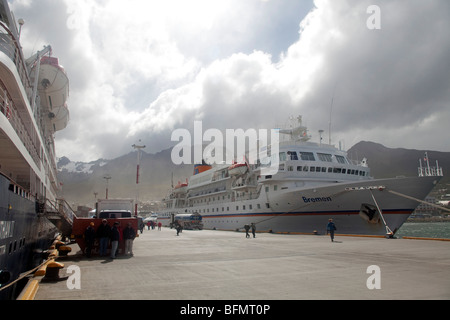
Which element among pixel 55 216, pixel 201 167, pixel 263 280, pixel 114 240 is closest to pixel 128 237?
pixel 114 240

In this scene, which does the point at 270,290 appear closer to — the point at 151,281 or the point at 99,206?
the point at 151,281

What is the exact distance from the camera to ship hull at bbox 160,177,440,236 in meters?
20.0

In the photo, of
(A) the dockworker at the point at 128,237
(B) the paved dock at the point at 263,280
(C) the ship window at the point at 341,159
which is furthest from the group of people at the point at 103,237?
(C) the ship window at the point at 341,159

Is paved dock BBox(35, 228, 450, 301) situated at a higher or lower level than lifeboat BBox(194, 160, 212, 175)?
lower

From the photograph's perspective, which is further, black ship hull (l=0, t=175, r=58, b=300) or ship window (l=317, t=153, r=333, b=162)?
ship window (l=317, t=153, r=333, b=162)

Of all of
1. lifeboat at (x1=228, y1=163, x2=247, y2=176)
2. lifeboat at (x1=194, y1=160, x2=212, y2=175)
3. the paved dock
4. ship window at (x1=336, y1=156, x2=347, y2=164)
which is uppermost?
lifeboat at (x1=194, y1=160, x2=212, y2=175)

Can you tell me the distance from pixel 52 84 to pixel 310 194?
22.1 metres

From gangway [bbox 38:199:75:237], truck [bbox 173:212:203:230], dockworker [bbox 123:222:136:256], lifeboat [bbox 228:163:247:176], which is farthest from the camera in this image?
truck [bbox 173:212:203:230]

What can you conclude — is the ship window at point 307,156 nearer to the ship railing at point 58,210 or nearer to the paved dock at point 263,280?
the paved dock at point 263,280

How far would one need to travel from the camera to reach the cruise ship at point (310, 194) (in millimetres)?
20359

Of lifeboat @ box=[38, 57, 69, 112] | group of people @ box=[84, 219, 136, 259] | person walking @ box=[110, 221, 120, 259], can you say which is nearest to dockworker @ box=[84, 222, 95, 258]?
group of people @ box=[84, 219, 136, 259]

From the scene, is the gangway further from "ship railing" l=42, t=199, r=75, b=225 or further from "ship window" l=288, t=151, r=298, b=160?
"ship window" l=288, t=151, r=298, b=160

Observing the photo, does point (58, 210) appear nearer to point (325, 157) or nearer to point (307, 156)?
point (307, 156)

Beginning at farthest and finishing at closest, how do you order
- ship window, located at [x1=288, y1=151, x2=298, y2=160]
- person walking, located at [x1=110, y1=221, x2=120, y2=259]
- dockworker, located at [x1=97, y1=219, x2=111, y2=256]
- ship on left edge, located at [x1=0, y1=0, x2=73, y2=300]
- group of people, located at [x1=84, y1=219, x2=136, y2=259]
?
ship window, located at [x1=288, y1=151, x2=298, y2=160] < dockworker, located at [x1=97, y1=219, x2=111, y2=256] < group of people, located at [x1=84, y1=219, x2=136, y2=259] < person walking, located at [x1=110, y1=221, x2=120, y2=259] < ship on left edge, located at [x1=0, y1=0, x2=73, y2=300]
